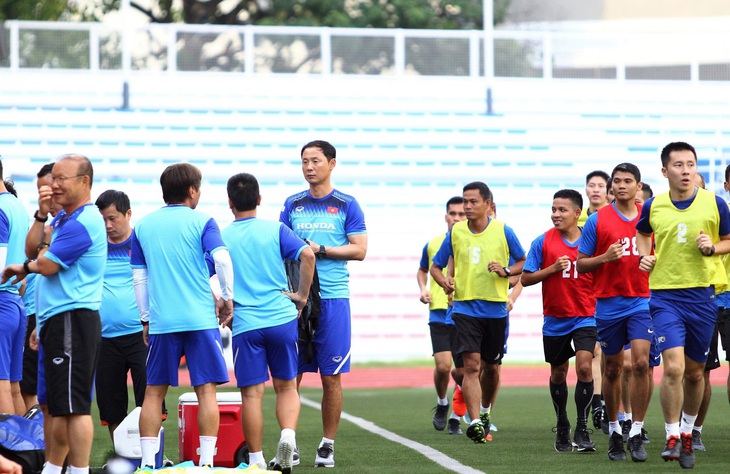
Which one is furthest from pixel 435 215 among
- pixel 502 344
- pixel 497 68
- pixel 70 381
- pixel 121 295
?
pixel 70 381

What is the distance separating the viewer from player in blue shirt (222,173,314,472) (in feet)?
26.5

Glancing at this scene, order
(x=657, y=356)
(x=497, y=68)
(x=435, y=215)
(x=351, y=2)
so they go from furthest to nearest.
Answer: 1. (x=351, y=2)
2. (x=497, y=68)
3. (x=435, y=215)
4. (x=657, y=356)

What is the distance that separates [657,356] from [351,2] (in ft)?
87.0

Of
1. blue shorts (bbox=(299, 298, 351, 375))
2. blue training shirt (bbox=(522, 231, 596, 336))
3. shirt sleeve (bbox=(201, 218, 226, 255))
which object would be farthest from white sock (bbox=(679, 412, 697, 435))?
shirt sleeve (bbox=(201, 218, 226, 255))

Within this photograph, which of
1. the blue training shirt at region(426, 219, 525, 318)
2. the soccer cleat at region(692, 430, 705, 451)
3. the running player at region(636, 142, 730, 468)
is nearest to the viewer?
the running player at region(636, 142, 730, 468)

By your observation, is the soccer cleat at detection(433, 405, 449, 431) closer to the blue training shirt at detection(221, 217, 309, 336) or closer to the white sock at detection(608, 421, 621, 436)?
the white sock at detection(608, 421, 621, 436)

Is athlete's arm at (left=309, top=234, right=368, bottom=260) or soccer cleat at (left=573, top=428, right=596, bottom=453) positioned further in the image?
soccer cleat at (left=573, top=428, right=596, bottom=453)

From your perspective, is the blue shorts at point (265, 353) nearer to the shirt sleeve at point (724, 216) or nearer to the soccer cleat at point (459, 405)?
the shirt sleeve at point (724, 216)

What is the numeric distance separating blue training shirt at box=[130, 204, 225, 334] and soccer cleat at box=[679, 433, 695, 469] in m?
3.31

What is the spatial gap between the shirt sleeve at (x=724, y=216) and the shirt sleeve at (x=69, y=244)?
14.9ft

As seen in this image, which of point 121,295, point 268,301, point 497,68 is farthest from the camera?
point 497,68

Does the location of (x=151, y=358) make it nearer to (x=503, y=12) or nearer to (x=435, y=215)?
(x=435, y=215)

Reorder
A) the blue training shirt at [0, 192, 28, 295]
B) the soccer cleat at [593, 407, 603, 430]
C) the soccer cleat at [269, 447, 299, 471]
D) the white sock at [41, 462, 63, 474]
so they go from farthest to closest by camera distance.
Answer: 1. the soccer cleat at [593, 407, 603, 430]
2. the blue training shirt at [0, 192, 28, 295]
3. the soccer cleat at [269, 447, 299, 471]
4. the white sock at [41, 462, 63, 474]

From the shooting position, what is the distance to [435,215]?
84.2ft
